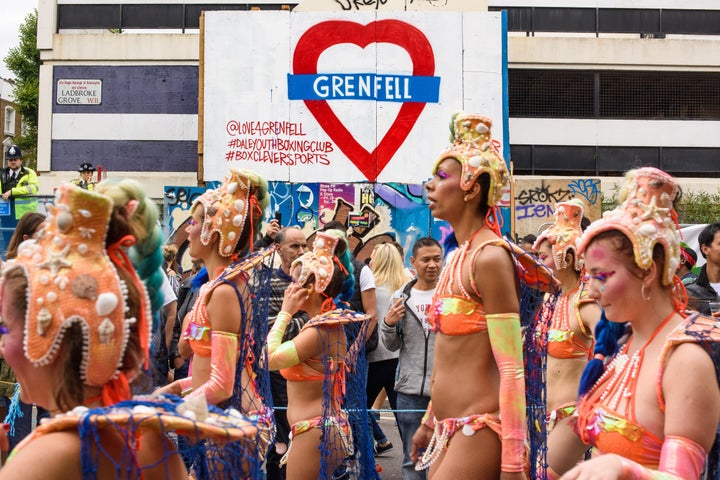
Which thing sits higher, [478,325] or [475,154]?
[475,154]

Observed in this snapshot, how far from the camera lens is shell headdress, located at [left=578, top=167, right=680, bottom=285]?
11.0 feet

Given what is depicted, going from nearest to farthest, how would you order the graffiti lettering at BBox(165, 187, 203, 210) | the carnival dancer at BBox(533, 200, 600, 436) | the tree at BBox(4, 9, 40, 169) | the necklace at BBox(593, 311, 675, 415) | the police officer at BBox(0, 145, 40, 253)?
the necklace at BBox(593, 311, 675, 415), the carnival dancer at BBox(533, 200, 600, 436), the police officer at BBox(0, 145, 40, 253), the graffiti lettering at BBox(165, 187, 203, 210), the tree at BBox(4, 9, 40, 169)

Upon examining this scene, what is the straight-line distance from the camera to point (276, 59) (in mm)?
21234

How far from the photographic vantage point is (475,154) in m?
4.78

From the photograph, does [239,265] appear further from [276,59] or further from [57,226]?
[276,59]

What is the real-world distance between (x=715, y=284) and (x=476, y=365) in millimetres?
4578

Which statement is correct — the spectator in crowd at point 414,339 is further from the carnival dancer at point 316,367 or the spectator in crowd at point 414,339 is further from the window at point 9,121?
the window at point 9,121

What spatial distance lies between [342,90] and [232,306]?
16401 mm

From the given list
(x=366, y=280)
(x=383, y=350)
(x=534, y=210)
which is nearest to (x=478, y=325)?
(x=366, y=280)

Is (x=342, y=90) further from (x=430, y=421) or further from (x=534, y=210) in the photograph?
(x=430, y=421)

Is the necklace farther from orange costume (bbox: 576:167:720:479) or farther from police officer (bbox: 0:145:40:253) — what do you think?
police officer (bbox: 0:145:40:253)

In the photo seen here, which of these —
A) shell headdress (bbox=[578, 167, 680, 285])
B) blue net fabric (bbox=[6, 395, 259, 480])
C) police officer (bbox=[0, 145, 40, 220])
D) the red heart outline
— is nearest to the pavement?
shell headdress (bbox=[578, 167, 680, 285])

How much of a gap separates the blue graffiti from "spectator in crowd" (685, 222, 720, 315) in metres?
13.7

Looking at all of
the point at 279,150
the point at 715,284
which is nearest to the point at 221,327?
the point at 715,284
